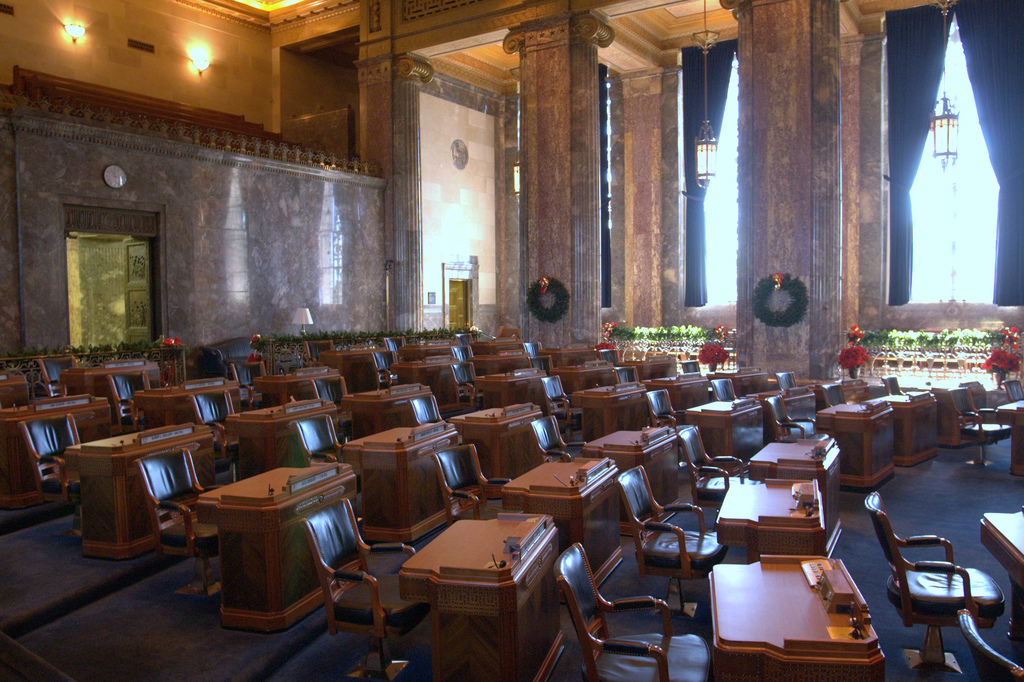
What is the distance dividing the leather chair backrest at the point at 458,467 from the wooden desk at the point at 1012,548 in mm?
3206

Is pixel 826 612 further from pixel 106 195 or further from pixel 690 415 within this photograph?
pixel 106 195

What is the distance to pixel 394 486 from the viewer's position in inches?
201

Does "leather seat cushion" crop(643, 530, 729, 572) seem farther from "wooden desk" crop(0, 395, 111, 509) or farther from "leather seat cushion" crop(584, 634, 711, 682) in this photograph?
"wooden desk" crop(0, 395, 111, 509)

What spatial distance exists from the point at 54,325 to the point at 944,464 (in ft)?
40.1

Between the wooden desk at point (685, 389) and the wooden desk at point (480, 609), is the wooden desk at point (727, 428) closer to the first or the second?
the wooden desk at point (685, 389)

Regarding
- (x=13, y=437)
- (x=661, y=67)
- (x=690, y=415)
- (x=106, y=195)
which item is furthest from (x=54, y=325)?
(x=661, y=67)

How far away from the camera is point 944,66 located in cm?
1492

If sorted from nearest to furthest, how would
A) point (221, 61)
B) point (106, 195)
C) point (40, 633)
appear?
point (40, 633) → point (106, 195) → point (221, 61)

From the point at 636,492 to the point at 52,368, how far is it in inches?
292

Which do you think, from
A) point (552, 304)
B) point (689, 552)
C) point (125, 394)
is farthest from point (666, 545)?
point (552, 304)

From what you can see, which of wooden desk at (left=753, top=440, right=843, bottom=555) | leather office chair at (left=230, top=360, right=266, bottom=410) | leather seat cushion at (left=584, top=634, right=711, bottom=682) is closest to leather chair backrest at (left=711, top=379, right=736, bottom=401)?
wooden desk at (left=753, top=440, right=843, bottom=555)

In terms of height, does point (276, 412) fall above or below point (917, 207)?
below

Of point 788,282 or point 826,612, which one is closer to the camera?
point 826,612

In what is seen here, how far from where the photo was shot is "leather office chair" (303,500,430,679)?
3.39 meters
